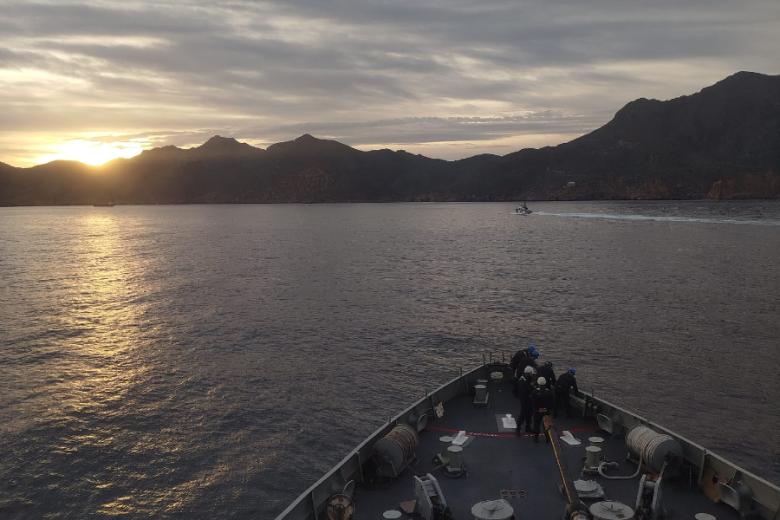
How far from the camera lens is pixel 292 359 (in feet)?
142

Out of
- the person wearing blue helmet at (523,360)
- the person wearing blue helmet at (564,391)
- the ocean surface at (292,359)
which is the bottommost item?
the ocean surface at (292,359)

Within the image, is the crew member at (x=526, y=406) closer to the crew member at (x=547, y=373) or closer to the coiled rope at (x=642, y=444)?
the crew member at (x=547, y=373)

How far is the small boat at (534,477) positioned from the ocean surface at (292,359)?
32.6 ft

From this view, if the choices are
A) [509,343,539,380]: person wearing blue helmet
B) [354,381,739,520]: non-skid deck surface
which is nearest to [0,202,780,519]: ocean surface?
[354,381,739,520]: non-skid deck surface

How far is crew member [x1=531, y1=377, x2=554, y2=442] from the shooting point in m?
18.0

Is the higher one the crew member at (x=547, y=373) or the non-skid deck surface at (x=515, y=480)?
the crew member at (x=547, y=373)

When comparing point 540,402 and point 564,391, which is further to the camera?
point 564,391

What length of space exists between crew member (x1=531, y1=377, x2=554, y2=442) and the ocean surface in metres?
11.8

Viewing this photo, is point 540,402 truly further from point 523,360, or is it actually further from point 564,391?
point 523,360

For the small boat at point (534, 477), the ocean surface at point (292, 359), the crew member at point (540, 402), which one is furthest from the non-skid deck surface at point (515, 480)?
the ocean surface at point (292, 359)

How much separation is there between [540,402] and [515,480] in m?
3.21

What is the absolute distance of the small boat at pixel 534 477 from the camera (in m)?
13.3

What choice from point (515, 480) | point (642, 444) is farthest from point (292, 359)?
point (642, 444)

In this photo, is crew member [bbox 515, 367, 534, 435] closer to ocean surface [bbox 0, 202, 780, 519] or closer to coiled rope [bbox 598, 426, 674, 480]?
coiled rope [bbox 598, 426, 674, 480]
